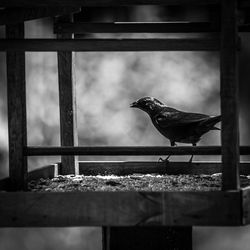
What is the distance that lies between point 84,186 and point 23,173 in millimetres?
380

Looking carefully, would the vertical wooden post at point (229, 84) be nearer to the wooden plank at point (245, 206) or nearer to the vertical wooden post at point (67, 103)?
A: the wooden plank at point (245, 206)

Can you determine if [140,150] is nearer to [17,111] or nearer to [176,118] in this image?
[17,111]

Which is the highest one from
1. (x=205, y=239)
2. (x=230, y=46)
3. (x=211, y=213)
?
(x=230, y=46)

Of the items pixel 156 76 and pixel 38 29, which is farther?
pixel 156 76

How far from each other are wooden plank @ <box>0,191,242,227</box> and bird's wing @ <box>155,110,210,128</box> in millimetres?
1893

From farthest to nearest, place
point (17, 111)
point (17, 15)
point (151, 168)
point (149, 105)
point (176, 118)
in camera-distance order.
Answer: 1. point (149, 105)
2. point (176, 118)
3. point (151, 168)
4. point (17, 111)
5. point (17, 15)

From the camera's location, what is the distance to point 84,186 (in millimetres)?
5641

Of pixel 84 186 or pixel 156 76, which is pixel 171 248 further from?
pixel 156 76

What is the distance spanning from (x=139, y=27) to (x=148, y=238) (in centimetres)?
147

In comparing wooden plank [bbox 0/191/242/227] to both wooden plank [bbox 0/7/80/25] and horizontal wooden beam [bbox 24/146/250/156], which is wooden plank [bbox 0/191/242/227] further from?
wooden plank [bbox 0/7/80/25]

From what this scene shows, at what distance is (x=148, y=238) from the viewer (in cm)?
542

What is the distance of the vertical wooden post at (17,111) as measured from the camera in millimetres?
5270

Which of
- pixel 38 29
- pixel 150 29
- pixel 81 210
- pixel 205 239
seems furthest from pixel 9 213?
pixel 205 239

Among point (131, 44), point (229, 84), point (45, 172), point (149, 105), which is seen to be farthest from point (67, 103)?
point (229, 84)
